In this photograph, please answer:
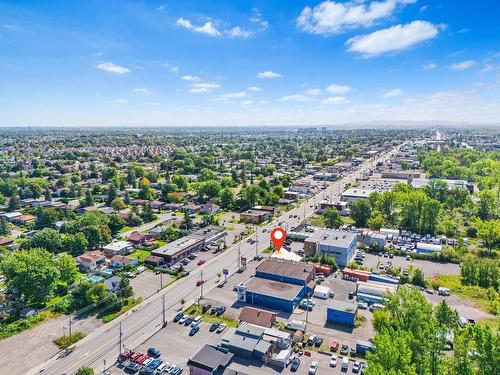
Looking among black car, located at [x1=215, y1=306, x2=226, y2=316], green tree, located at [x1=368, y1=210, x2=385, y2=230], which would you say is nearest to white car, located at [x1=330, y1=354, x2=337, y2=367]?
black car, located at [x1=215, y1=306, x2=226, y2=316]

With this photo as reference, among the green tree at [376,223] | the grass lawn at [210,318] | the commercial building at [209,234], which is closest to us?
the grass lawn at [210,318]

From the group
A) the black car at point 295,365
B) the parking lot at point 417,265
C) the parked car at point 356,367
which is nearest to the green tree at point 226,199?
the parking lot at point 417,265

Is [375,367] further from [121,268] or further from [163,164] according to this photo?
[163,164]

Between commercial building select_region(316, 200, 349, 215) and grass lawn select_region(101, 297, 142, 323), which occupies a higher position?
commercial building select_region(316, 200, 349, 215)

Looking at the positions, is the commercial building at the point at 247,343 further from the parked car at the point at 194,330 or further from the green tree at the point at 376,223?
the green tree at the point at 376,223

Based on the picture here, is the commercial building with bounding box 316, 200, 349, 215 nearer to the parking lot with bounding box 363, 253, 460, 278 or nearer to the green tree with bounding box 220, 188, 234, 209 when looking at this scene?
the green tree with bounding box 220, 188, 234, 209

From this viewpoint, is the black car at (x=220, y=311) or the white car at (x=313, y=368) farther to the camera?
the black car at (x=220, y=311)

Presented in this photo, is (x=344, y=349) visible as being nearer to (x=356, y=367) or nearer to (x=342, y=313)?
(x=356, y=367)

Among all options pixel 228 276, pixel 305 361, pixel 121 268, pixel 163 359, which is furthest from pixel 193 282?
pixel 305 361
